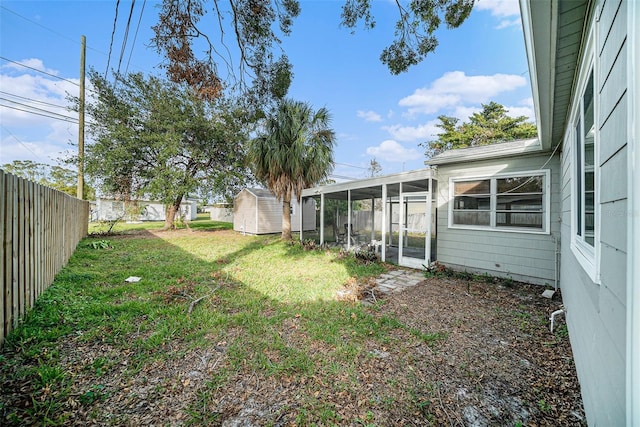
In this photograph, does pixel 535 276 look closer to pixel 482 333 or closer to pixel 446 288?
pixel 446 288

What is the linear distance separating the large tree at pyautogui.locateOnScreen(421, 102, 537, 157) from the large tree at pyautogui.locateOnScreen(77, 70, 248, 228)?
16.6 metres

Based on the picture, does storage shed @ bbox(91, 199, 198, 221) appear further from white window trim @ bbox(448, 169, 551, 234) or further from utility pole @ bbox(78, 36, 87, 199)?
white window trim @ bbox(448, 169, 551, 234)

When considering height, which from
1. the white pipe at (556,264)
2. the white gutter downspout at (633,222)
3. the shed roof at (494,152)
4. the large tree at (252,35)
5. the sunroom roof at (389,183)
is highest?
the large tree at (252,35)

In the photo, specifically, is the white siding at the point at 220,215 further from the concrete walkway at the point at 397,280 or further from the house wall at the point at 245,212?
the concrete walkway at the point at 397,280

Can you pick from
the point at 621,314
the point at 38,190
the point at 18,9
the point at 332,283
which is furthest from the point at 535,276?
the point at 18,9

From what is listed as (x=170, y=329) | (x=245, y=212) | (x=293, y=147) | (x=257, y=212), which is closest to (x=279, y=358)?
(x=170, y=329)

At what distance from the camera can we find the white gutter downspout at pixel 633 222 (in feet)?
2.53

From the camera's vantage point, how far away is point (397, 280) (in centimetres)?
562

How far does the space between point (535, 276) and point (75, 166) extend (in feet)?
59.2

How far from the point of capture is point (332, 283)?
5.28m

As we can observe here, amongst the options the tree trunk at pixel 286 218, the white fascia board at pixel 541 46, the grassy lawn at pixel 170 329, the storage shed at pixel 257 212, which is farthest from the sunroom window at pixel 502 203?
the storage shed at pixel 257 212

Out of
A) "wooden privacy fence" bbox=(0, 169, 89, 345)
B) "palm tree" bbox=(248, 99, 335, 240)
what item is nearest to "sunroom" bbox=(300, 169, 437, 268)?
"palm tree" bbox=(248, 99, 335, 240)

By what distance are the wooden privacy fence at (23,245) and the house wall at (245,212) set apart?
933cm

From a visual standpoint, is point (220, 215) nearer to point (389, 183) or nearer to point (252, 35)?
point (389, 183)
